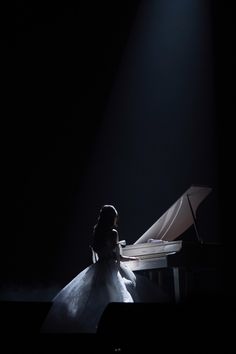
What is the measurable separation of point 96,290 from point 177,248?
40.1 inches

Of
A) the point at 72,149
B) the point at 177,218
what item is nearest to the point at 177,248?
the point at 177,218

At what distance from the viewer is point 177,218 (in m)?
5.98

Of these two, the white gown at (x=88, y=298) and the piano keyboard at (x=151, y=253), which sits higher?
the piano keyboard at (x=151, y=253)

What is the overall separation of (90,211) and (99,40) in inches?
96.6

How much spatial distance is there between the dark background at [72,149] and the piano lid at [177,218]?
5.33 ft

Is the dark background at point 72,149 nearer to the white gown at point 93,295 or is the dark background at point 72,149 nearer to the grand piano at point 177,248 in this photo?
the grand piano at point 177,248

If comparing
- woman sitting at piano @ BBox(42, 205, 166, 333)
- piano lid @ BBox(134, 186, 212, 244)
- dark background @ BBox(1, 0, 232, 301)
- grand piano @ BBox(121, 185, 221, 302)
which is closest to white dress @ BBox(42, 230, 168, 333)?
woman sitting at piano @ BBox(42, 205, 166, 333)

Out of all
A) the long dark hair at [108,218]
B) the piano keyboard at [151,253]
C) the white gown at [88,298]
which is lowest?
the white gown at [88,298]

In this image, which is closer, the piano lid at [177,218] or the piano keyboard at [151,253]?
the piano keyboard at [151,253]

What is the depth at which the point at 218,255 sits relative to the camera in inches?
215

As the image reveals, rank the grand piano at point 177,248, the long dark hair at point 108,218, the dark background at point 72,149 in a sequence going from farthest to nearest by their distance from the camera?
the dark background at point 72,149 < the grand piano at point 177,248 < the long dark hair at point 108,218

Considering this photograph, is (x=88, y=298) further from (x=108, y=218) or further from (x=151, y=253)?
(x=151, y=253)

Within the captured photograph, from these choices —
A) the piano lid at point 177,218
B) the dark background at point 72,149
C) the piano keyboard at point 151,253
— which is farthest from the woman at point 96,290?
the dark background at point 72,149

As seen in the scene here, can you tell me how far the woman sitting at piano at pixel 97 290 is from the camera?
4465 millimetres
